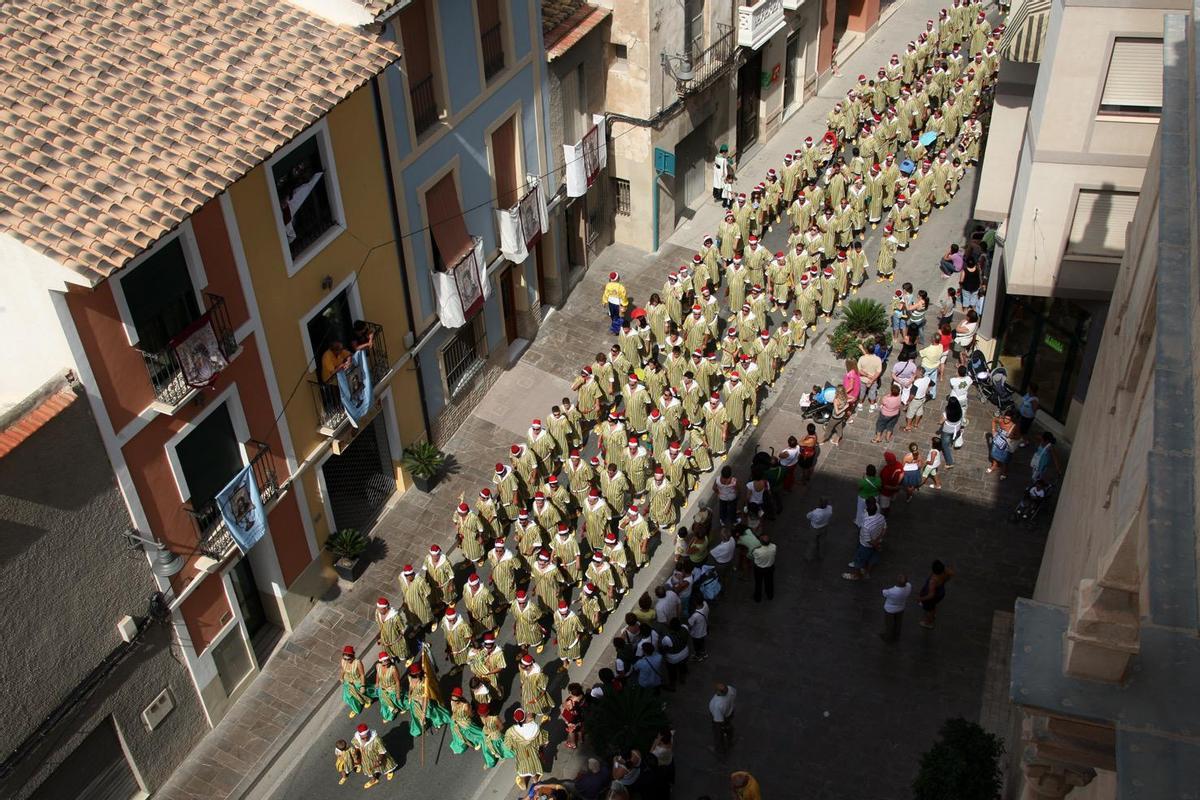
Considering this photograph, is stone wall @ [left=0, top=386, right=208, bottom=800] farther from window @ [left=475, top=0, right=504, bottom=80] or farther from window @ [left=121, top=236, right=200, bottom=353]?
window @ [left=475, top=0, right=504, bottom=80]

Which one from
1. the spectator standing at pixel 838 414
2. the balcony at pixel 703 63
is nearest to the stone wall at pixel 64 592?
the spectator standing at pixel 838 414

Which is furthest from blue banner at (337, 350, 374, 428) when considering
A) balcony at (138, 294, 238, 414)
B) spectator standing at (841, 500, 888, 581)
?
spectator standing at (841, 500, 888, 581)

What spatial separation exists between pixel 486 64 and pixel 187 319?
9.16 metres

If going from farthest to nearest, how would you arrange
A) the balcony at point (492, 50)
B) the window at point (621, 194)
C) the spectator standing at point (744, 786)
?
1. the window at point (621, 194)
2. the balcony at point (492, 50)
3. the spectator standing at point (744, 786)

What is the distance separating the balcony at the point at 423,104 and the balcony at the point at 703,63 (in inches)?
343

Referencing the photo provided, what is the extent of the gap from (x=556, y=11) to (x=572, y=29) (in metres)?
0.86

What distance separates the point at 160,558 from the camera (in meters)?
18.5

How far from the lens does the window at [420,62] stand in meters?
21.9

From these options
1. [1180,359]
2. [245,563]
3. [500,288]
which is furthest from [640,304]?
[1180,359]

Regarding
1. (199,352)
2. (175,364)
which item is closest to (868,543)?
(199,352)

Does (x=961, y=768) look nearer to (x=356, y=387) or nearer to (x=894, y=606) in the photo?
(x=894, y=606)

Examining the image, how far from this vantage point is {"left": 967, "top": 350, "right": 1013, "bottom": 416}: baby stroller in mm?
26109

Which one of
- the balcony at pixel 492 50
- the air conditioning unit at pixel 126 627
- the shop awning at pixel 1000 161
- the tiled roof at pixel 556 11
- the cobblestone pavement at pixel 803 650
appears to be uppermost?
the balcony at pixel 492 50

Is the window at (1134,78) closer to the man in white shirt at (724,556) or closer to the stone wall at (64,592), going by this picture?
the man in white shirt at (724,556)
